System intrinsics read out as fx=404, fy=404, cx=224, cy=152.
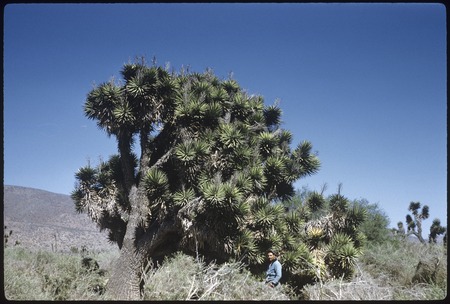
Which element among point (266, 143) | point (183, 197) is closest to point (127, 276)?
point (183, 197)

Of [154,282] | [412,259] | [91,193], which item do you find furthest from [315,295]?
[412,259]

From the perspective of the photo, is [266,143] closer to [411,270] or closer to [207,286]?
[207,286]

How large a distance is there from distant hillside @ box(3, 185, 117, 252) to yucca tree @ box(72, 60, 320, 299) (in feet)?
70.8

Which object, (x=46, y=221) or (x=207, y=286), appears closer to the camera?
(x=207, y=286)

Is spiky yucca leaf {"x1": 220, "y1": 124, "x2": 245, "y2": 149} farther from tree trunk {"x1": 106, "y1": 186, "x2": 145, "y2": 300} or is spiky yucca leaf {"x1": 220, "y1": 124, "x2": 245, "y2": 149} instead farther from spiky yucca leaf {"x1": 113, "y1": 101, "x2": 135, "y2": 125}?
tree trunk {"x1": 106, "y1": 186, "x2": 145, "y2": 300}

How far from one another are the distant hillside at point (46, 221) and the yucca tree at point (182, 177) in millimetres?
21594

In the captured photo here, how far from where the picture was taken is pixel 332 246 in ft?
39.1

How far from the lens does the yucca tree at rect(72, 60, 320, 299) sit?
11102 mm

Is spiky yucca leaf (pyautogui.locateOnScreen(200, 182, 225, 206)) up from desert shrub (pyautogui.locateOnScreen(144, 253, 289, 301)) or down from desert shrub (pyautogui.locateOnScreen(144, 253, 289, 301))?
up

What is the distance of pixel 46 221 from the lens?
47.2m

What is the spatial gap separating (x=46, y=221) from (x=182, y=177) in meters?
41.3

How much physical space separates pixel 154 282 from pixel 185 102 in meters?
5.95

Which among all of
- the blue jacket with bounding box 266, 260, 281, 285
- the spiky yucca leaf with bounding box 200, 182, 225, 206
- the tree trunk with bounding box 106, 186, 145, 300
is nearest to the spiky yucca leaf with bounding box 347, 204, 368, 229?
the blue jacket with bounding box 266, 260, 281, 285

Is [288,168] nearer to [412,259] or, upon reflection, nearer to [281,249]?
[281,249]
